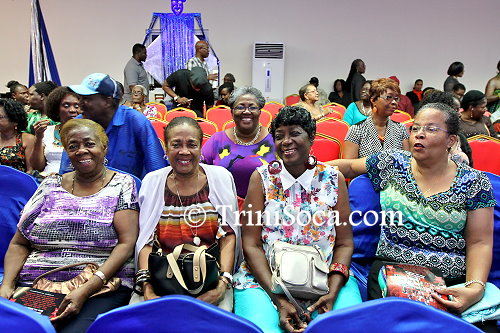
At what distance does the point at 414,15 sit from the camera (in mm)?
10938

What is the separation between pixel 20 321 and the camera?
1.03m

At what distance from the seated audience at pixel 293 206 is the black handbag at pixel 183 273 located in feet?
0.94

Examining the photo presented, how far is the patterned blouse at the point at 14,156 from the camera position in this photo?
3.22m

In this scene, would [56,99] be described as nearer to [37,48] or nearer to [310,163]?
[310,163]

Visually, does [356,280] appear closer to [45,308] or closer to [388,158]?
[388,158]

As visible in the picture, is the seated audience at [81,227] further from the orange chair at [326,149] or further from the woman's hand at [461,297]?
the orange chair at [326,149]

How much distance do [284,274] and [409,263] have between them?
67cm

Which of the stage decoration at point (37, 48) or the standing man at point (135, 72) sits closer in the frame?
the stage decoration at point (37, 48)

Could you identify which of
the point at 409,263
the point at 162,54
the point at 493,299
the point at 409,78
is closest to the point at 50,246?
the point at 409,263

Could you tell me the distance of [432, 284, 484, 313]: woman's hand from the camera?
1594 millimetres

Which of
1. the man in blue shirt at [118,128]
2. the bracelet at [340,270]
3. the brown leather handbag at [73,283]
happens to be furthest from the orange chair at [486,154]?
the brown leather handbag at [73,283]

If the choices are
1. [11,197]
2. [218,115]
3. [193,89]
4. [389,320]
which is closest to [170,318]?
[389,320]

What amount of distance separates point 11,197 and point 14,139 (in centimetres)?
136

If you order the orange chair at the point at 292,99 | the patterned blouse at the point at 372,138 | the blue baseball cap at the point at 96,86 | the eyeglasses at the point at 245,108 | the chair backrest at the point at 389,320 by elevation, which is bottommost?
the chair backrest at the point at 389,320
